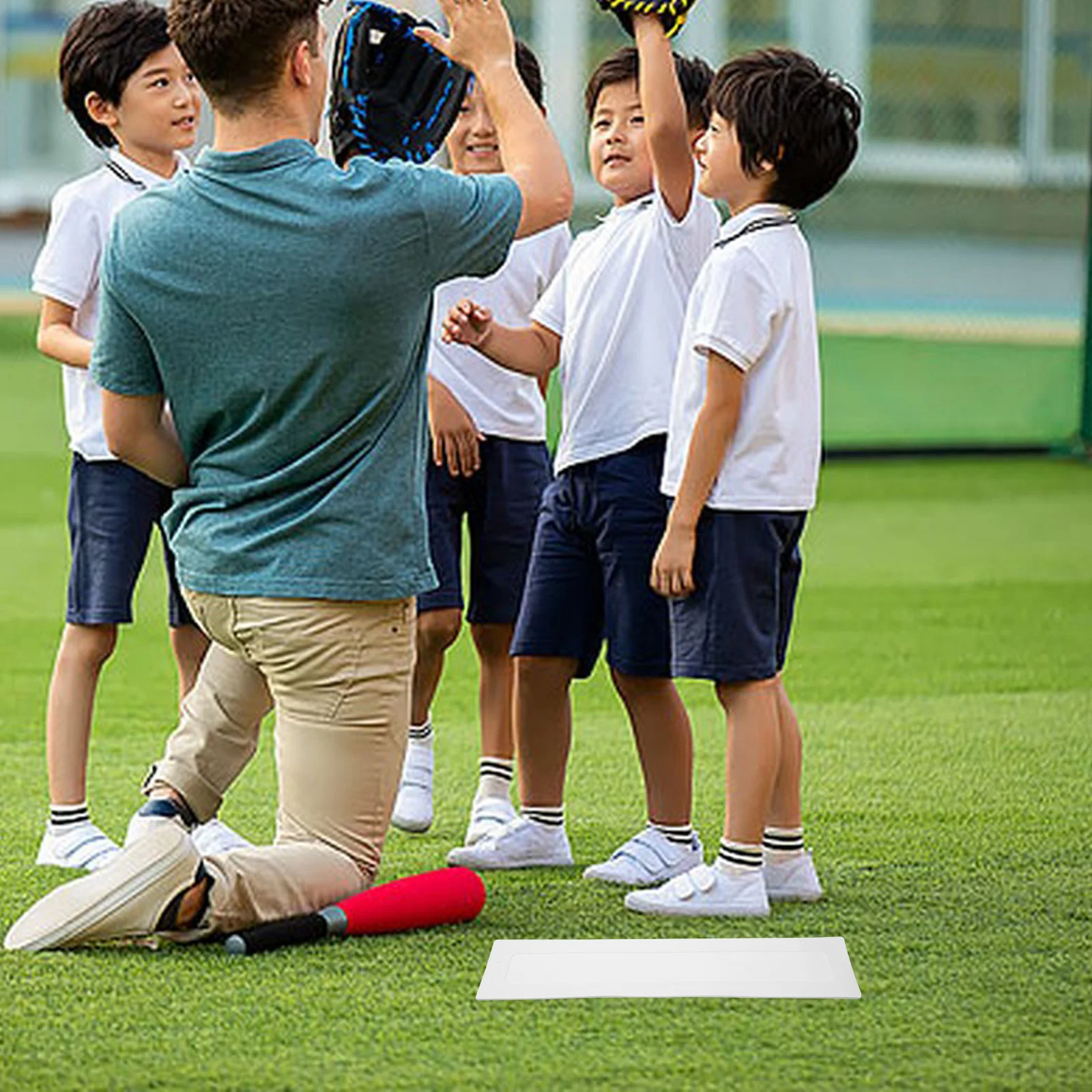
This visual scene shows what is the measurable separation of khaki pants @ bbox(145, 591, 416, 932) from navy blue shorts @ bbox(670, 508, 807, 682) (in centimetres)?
50

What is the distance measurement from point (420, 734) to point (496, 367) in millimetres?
816

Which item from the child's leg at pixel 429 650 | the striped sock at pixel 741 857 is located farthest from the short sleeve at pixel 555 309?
the striped sock at pixel 741 857

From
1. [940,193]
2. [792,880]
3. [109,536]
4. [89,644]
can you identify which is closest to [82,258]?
[109,536]

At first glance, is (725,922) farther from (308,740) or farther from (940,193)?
(940,193)

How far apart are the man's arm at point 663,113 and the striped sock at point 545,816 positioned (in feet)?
3.89

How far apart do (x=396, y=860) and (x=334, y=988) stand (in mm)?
1041

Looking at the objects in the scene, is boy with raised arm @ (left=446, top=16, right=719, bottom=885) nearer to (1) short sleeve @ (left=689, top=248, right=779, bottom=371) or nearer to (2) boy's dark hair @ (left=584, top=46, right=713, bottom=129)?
(2) boy's dark hair @ (left=584, top=46, right=713, bottom=129)

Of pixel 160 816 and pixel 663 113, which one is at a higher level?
pixel 663 113

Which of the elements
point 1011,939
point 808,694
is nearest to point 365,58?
point 1011,939

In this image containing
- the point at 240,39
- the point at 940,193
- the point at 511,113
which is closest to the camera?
the point at 240,39

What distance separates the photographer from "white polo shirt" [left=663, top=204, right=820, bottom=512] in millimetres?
3975

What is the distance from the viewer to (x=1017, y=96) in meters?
14.8

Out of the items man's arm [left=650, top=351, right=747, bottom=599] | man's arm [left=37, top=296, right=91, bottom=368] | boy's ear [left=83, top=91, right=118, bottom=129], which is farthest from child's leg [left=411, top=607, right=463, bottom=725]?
boy's ear [left=83, top=91, right=118, bottom=129]

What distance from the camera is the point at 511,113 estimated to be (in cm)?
386
